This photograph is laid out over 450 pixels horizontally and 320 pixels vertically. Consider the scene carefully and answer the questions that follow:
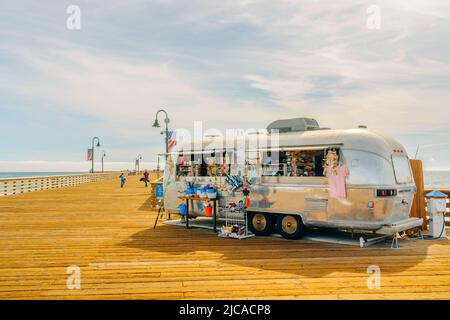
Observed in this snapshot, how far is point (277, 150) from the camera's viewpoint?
940 cm

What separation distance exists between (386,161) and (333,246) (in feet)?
7.18

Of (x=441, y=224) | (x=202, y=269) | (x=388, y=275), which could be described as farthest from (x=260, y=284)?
(x=441, y=224)

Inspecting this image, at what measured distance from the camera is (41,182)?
100 ft

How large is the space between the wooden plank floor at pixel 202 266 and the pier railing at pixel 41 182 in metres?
16.7

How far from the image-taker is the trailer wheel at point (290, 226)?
8875 millimetres

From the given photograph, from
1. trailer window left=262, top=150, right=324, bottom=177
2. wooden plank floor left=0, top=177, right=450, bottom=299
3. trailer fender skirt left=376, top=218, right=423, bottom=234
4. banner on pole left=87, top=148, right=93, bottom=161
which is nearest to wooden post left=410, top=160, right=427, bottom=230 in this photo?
wooden plank floor left=0, top=177, right=450, bottom=299

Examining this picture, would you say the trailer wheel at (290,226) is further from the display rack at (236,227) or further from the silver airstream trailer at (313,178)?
the display rack at (236,227)

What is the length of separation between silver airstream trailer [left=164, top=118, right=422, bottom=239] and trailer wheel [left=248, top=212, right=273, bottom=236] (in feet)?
0.03

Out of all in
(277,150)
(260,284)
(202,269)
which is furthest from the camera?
(277,150)

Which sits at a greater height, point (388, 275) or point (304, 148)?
point (304, 148)

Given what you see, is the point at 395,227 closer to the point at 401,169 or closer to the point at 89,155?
the point at 401,169

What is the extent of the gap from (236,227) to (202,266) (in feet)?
9.53

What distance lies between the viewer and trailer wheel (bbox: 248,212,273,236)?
31.0 feet
